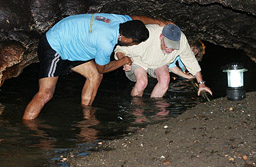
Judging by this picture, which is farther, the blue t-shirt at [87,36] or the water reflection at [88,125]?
the blue t-shirt at [87,36]

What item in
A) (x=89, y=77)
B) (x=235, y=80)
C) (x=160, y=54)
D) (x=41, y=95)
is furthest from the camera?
(x=160, y=54)

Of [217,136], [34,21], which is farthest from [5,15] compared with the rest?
[217,136]

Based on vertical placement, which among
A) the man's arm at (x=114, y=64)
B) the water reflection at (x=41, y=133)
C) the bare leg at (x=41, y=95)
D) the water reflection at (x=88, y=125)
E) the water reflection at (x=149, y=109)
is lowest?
the water reflection at (x=149, y=109)

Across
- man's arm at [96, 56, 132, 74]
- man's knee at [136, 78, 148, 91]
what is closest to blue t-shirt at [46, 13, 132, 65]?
man's arm at [96, 56, 132, 74]

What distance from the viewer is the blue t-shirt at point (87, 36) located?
6023 millimetres

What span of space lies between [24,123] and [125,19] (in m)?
2.46

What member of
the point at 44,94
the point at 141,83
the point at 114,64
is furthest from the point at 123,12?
the point at 44,94

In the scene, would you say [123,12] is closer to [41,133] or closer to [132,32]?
[132,32]

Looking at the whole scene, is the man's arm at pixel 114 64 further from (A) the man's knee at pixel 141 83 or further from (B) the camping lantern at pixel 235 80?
(B) the camping lantern at pixel 235 80

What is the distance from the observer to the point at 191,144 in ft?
15.9

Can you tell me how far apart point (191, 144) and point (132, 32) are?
6.93ft

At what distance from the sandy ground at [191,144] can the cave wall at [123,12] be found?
345 centimetres

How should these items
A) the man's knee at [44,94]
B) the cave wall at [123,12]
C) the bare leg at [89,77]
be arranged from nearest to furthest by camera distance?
1. the man's knee at [44,94]
2. the bare leg at [89,77]
3. the cave wall at [123,12]

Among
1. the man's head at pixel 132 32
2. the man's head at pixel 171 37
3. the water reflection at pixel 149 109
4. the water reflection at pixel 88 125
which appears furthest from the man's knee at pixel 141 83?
the man's head at pixel 132 32
